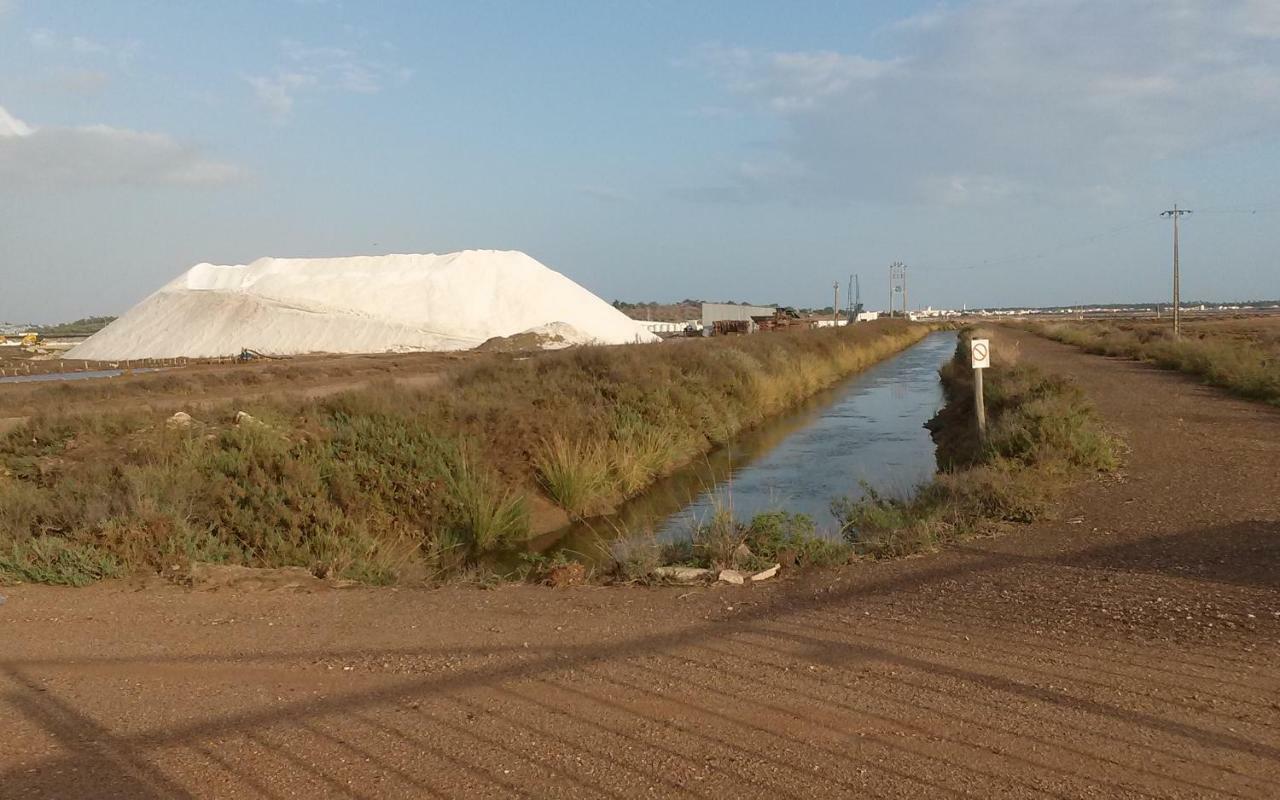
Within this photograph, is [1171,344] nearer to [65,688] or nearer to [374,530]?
[374,530]

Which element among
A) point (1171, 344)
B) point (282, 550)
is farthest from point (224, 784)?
point (1171, 344)

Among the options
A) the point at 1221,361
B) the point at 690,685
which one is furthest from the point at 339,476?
the point at 1221,361

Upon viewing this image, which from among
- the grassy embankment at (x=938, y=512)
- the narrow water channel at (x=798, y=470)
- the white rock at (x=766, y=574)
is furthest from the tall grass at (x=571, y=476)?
the white rock at (x=766, y=574)

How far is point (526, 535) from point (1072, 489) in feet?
25.2

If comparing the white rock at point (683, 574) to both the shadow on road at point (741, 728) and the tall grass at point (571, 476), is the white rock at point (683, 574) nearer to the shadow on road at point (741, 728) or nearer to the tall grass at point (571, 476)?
the shadow on road at point (741, 728)

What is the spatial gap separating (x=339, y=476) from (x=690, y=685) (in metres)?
8.97

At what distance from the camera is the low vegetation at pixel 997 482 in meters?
9.62

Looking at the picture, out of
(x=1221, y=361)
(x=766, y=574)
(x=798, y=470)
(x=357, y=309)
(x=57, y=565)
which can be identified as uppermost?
(x=357, y=309)

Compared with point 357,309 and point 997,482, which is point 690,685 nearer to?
point 997,482

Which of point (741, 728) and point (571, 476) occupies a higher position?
point (741, 728)

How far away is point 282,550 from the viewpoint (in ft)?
36.2

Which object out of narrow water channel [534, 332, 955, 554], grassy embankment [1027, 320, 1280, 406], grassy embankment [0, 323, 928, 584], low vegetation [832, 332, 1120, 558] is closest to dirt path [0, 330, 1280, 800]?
low vegetation [832, 332, 1120, 558]

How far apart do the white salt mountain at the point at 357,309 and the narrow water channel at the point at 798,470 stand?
120 ft

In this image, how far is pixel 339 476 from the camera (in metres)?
13.2
